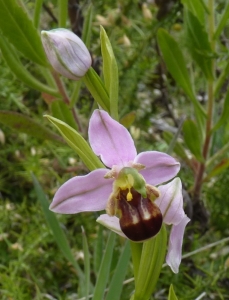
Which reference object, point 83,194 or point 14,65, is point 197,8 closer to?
point 14,65

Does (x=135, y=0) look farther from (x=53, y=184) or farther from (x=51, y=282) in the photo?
(x=51, y=282)

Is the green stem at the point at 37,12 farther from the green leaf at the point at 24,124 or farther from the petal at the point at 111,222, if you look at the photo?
the petal at the point at 111,222

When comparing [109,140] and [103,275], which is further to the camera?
[103,275]

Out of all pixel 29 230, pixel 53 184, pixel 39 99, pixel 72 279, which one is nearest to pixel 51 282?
pixel 72 279

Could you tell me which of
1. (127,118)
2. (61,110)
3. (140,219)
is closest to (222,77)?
(127,118)

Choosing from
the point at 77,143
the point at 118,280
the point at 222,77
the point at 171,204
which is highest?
the point at 77,143

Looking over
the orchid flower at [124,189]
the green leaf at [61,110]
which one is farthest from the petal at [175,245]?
the green leaf at [61,110]
